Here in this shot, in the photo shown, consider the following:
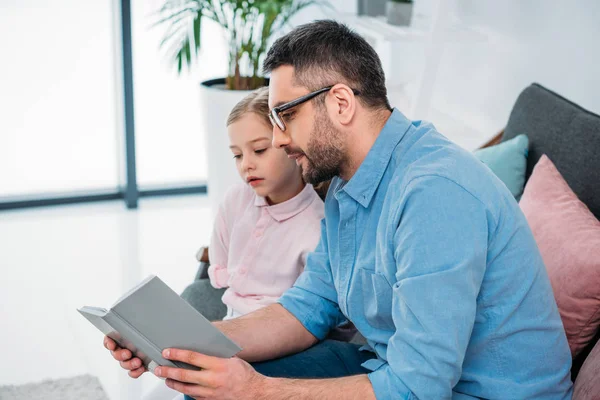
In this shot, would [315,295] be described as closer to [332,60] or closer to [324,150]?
[324,150]

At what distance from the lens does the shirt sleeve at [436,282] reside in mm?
1346

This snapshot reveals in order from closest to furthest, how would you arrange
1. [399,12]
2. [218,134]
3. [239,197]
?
[239,197] < [399,12] < [218,134]

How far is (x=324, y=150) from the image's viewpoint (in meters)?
1.59

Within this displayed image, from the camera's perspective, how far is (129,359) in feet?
5.43

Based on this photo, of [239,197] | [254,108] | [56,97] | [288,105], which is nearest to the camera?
[288,105]

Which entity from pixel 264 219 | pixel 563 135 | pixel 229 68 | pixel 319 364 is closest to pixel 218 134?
pixel 229 68

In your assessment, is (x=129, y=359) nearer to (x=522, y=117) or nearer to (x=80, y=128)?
(x=522, y=117)

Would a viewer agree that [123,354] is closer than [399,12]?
Yes

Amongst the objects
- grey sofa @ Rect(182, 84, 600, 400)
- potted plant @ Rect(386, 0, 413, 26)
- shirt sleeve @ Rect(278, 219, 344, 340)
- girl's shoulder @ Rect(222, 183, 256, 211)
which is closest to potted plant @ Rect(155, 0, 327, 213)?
potted plant @ Rect(386, 0, 413, 26)

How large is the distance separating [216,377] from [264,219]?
0.59 metres

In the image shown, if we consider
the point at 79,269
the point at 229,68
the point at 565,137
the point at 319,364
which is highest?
the point at 565,137

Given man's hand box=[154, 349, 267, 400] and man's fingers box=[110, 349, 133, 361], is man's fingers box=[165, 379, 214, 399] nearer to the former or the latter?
man's hand box=[154, 349, 267, 400]

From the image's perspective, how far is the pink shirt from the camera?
2.00 meters

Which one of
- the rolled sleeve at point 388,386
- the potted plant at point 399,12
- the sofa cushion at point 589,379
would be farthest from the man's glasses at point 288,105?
the potted plant at point 399,12
